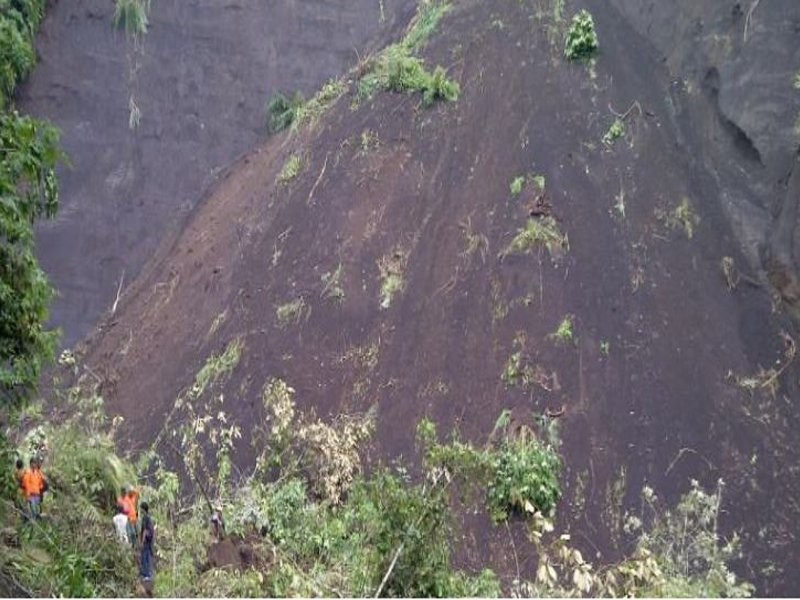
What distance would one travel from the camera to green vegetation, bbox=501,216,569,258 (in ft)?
40.3

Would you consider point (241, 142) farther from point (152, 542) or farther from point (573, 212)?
point (152, 542)

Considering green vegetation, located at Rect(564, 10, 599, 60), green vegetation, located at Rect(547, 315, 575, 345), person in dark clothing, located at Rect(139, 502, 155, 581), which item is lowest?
person in dark clothing, located at Rect(139, 502, 155, 581)

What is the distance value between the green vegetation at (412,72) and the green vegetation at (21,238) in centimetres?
868

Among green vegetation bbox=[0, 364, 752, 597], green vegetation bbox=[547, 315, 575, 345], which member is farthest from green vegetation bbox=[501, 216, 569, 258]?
green vegetation bbox=[0, 364, 752, 597]

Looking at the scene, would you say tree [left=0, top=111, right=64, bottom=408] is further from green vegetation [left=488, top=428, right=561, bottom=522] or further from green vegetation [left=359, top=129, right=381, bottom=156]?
green vegetation [left=359, top=129, right=381, bottom=156]

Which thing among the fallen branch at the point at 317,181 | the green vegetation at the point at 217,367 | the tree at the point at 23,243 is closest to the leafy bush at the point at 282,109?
the fallen branch at the point at 317,181

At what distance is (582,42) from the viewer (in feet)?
47.2

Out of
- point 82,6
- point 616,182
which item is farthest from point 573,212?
point 82,6

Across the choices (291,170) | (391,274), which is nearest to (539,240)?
(391,274)

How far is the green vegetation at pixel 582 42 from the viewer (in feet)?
47.2

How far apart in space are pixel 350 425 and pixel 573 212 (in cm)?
394

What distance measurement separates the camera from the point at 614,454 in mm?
10500

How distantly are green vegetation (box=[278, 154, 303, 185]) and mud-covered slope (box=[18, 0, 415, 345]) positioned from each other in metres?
3.66

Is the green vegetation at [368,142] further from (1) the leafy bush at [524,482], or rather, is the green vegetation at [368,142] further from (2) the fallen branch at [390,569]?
(2) the fallen branch at [390,569]
